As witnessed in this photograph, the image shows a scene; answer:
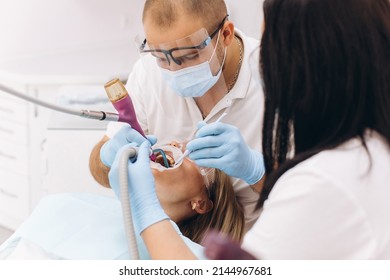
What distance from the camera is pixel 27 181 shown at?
2.86 meters

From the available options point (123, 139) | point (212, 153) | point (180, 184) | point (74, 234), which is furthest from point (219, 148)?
point (74, 234)

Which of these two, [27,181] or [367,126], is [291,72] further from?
[27,181]

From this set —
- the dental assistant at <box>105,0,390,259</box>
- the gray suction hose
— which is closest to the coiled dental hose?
the gray suction hose

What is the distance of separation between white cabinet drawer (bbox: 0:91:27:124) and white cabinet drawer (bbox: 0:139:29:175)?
150 millimetres

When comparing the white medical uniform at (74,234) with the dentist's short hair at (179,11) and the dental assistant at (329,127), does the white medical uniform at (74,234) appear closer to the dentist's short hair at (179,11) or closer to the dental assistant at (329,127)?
the dental assistant at (329,127)

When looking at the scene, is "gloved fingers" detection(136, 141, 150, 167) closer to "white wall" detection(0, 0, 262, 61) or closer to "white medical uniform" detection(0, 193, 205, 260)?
"white medical uniform" detection(0, 193, 205, 260)

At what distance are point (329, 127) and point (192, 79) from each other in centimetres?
Answer: 70

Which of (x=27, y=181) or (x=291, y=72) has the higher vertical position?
(x=291, y=72)

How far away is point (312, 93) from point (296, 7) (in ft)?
0.58

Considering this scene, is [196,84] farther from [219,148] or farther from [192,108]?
[219,148]

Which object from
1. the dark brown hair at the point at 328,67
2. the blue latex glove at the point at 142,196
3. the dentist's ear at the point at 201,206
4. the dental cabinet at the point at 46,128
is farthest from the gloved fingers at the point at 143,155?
the dental cabinet at the point at 46,128

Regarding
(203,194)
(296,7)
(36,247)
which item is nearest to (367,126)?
(296,7)

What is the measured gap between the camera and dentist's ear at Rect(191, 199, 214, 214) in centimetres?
168

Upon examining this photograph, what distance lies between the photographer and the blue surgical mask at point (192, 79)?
1673 mm
